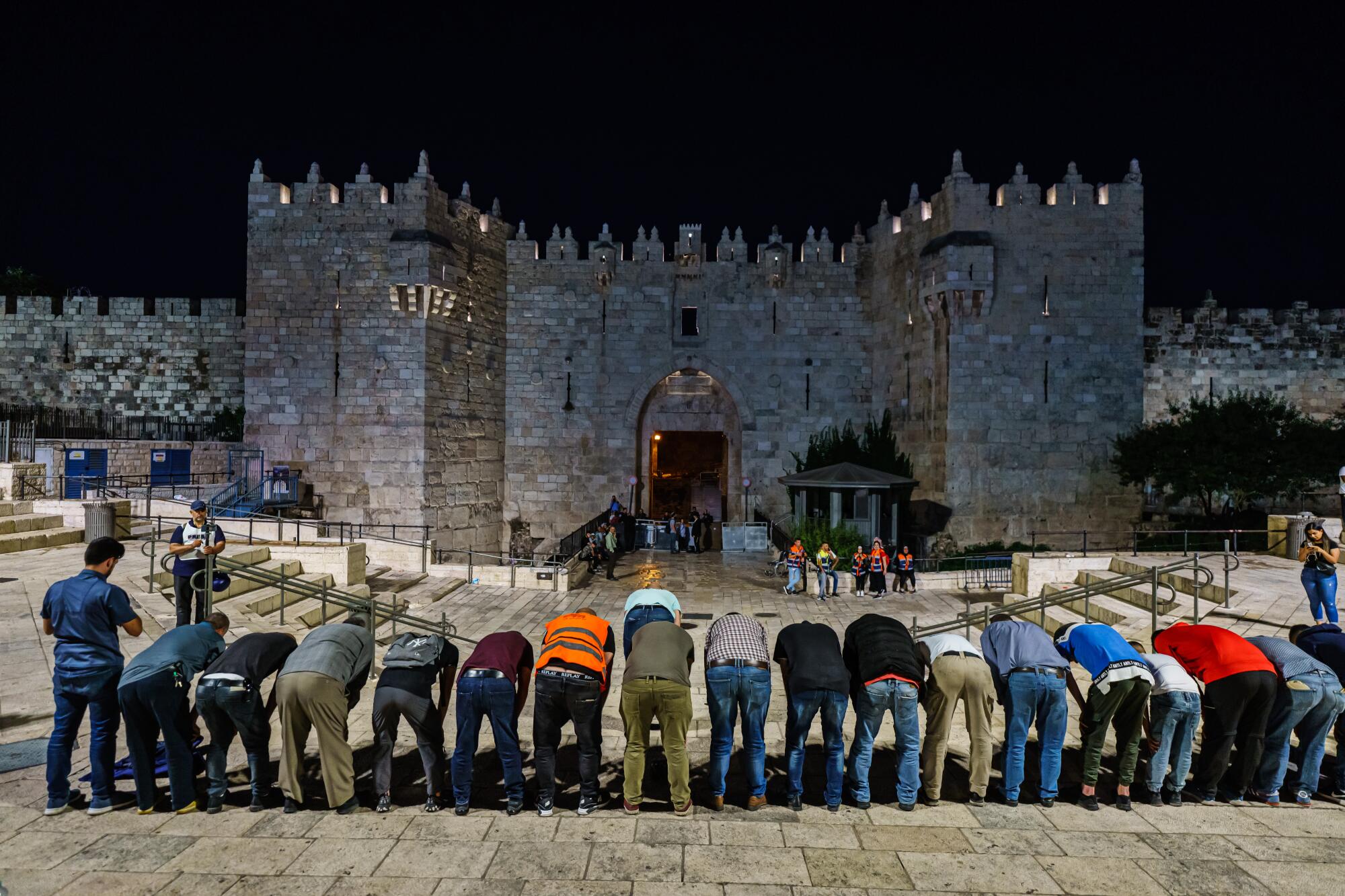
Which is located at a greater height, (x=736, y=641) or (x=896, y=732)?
(x=736, y=641)

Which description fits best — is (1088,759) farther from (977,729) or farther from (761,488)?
(761,488)

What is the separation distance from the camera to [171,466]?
1848 centimetres

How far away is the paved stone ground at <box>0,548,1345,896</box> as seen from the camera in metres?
3.60

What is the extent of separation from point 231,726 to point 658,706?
8.32ft

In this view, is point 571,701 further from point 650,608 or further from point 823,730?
point 823,730

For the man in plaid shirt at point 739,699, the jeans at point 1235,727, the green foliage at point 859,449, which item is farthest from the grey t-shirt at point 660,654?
the green foliage at point 859,449

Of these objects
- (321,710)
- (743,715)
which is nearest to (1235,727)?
(743,715)

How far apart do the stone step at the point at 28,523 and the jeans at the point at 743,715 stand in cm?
1225

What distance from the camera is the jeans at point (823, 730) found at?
445cm

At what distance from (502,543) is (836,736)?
18.4 m

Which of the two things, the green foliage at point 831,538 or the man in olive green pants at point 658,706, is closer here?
the man in olive green pants at point 658,706

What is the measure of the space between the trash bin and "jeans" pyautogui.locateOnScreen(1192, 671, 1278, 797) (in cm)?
1347

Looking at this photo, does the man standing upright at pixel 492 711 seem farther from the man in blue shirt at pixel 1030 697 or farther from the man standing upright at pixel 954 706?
the man in blue shirt at pixel 1030 697

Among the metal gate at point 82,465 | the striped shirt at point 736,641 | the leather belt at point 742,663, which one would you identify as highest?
the metal gate at point 82,465
